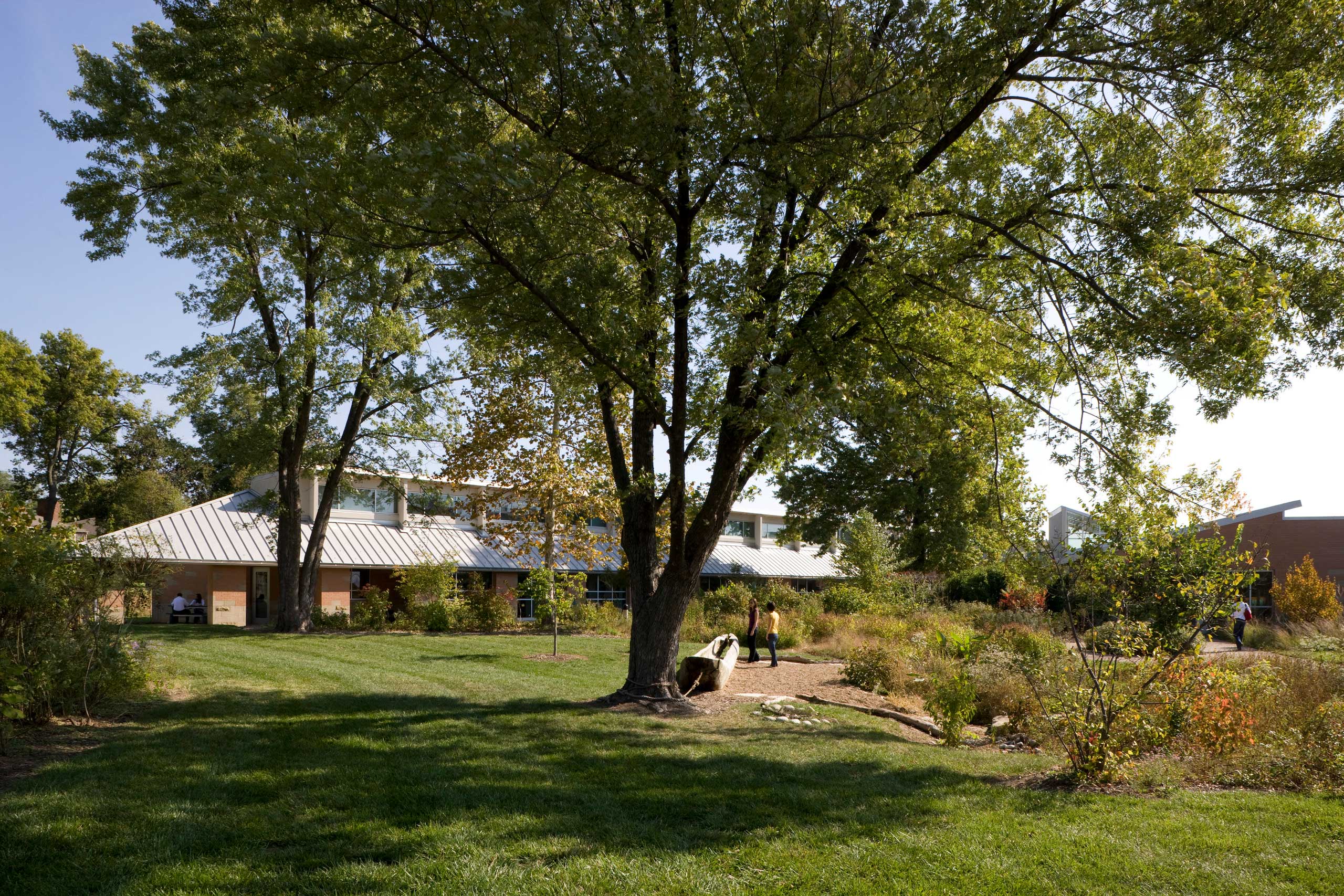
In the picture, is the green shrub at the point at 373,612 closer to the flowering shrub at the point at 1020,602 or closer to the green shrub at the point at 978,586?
the flowering shrub at the point at 1020,602

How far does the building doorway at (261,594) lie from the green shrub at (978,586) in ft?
93.5

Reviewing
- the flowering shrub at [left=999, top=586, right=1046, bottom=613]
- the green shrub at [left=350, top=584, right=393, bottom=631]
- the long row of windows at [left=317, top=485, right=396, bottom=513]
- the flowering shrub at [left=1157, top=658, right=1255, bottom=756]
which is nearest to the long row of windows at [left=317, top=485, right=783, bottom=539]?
the long row of windows at [left=317, top=485, right=396, bottom=513]

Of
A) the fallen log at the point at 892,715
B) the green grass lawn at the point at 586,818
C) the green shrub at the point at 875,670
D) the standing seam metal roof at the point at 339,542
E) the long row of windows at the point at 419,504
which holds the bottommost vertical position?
the fallen log at the point at 892,715

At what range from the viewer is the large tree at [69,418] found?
3919 cm

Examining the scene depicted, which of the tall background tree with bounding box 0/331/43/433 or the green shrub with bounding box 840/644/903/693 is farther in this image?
the tall background tree with bounding box 0/331/43/433

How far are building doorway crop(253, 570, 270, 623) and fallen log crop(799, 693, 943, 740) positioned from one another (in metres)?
26.6

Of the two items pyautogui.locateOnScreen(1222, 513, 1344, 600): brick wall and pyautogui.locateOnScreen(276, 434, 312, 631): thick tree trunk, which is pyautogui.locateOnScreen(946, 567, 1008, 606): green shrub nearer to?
pyautogui.locateOnScreen(1222, 513, 1344, 600): brick wall

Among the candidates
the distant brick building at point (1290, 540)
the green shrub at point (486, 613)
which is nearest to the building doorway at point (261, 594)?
the green shrub at point (486, 613)

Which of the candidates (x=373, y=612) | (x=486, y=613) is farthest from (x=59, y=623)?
(x=486, y=613)

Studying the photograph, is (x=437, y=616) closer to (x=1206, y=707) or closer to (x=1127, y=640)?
(x=1127, y=640)

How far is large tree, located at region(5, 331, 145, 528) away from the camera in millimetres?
39188

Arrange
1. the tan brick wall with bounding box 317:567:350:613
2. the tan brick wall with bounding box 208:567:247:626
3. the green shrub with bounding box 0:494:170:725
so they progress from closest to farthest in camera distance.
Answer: the green shrub with bounding box 0:494:170:725, the tan brick wall with bounding box 208:567:247:626, the tan brick wall with bounding box 317:567:350:613

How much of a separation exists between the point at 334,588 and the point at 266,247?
46.9 ft

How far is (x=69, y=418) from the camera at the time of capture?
39750mm
